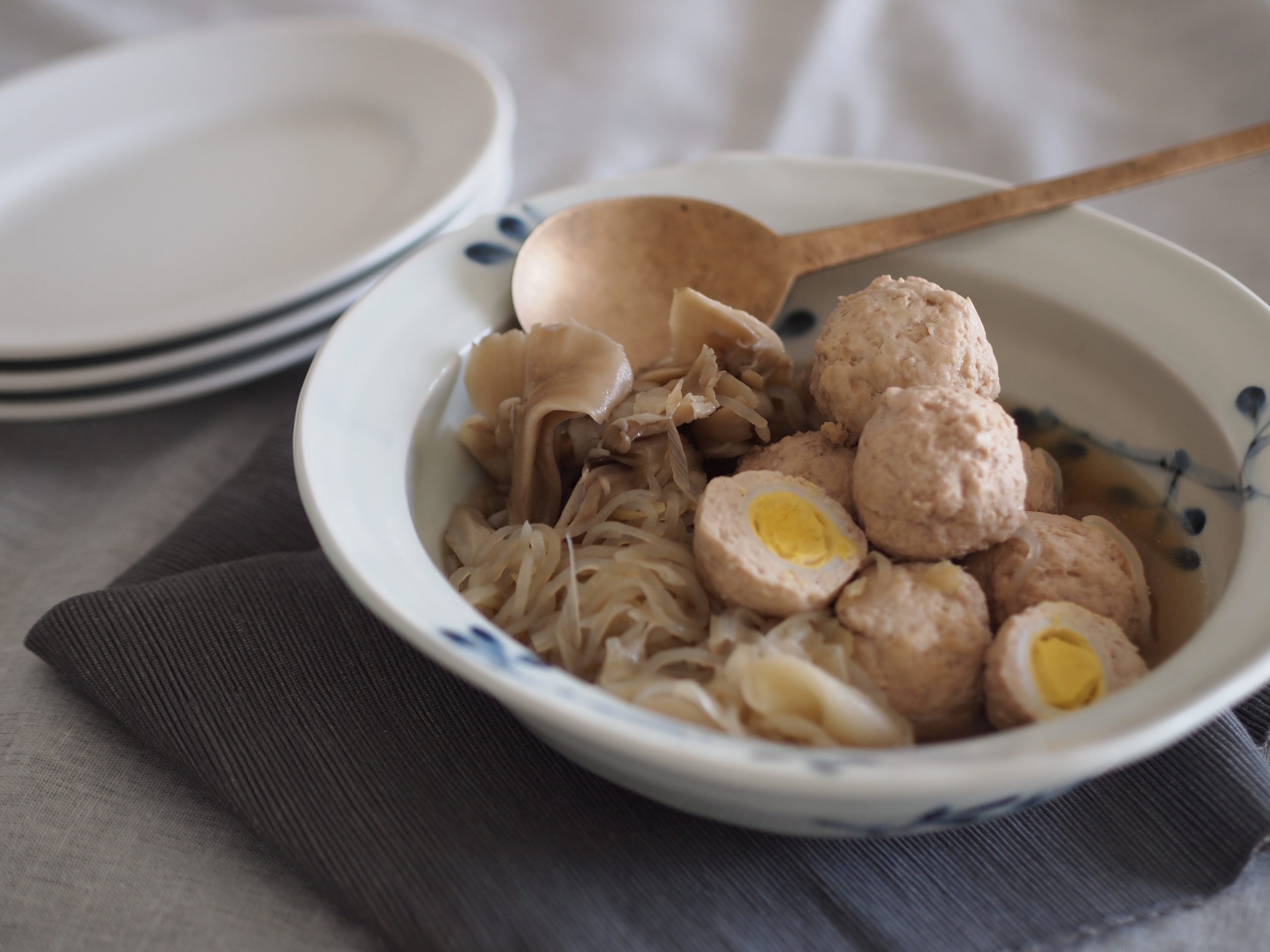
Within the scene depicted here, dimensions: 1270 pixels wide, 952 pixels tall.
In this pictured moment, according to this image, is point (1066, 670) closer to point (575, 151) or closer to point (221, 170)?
point (575, 151)

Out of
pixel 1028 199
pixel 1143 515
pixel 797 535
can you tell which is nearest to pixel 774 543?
pixel 797 535

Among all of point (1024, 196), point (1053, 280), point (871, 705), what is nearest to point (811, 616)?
point (871, 705)

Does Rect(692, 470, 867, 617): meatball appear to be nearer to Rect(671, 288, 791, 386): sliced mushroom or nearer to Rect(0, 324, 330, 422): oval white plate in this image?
Rect(671, 288, 791, 386): sliced mushroom

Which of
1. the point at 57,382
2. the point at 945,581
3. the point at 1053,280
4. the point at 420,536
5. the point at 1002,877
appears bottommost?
the point at 57,382

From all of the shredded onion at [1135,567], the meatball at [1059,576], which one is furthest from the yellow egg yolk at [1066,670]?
the shredded onion at [1135,567]

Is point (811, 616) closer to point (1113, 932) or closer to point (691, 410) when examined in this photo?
point (691, 410)

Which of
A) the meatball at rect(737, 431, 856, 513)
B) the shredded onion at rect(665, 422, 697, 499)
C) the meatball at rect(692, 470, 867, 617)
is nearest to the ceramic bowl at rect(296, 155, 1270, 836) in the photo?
the meatball at rect(692, 470, 867, 617)

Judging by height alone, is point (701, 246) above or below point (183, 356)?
above
